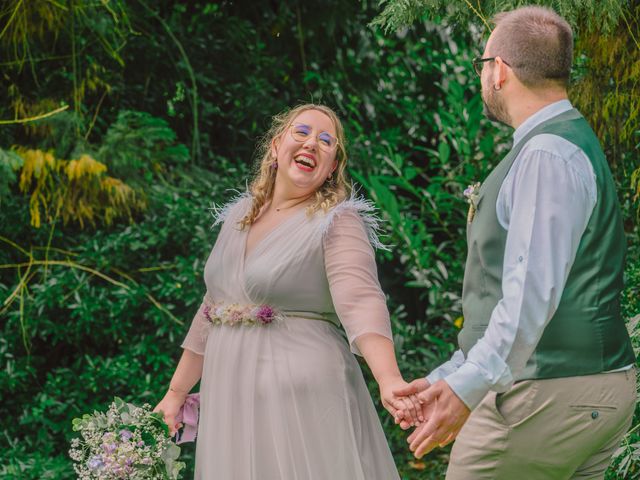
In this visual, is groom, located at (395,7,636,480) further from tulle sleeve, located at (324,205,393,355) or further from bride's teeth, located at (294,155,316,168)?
bride's teeth, located at (294,155,316,168)

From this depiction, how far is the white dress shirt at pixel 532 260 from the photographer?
2.11m

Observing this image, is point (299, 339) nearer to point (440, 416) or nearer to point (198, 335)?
point (198, 335)

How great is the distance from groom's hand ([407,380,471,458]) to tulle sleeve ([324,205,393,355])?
2.19 ft

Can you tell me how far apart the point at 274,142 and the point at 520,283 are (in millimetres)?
1420

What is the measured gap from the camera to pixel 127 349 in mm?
5074

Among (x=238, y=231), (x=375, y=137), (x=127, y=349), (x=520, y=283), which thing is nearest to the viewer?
(x=520, y=283)

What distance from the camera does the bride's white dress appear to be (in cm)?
296

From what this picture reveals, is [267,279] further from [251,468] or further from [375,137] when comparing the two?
[375,137]

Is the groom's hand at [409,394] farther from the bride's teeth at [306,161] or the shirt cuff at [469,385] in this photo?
the bride's teeth at [306,161]

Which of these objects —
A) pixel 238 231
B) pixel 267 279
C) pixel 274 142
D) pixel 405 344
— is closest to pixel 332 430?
pixel 267 279

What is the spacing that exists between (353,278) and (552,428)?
0.88 meters

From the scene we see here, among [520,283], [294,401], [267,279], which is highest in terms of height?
[520,283]

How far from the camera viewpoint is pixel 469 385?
213 centimetres

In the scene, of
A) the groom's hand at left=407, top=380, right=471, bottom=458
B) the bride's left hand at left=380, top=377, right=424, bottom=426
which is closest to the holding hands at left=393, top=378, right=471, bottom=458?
the groom's hand at left=407, top=380, right=471, bottom=458
